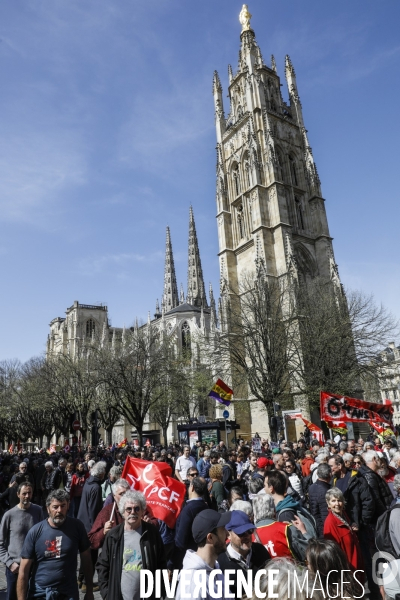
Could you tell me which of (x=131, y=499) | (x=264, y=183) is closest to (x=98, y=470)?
(x=131, y=499)

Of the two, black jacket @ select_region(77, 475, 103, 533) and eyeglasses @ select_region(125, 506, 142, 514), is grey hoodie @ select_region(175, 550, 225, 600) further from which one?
black jacket @ select_region(77, 475, 103, 533)

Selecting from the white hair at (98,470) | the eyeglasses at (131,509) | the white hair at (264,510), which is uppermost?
the white hair at (98,470)

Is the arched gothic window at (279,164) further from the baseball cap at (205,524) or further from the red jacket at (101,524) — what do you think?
the baseball cap at (205,524)

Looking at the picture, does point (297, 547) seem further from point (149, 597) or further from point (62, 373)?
point (62, 373)

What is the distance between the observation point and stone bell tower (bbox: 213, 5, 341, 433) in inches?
1255

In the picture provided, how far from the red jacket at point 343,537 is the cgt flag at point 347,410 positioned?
30.2ft

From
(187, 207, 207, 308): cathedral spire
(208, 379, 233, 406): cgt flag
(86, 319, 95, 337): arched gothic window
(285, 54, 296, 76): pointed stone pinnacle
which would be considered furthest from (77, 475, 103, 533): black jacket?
(86, 319, 95, 337): arched gothic window

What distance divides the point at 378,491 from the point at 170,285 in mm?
88955

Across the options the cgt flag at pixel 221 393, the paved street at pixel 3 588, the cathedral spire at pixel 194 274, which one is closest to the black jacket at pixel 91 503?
the paved street at pixel 3 588

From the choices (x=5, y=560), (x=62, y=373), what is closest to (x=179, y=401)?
(x=62, y=373)

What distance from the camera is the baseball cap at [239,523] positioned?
9.93ft

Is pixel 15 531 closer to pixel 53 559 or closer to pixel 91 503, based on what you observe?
pixel 53 559

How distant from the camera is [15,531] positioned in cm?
485

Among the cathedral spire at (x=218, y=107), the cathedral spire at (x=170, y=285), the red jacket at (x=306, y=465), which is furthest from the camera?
the cathedral spire at (x=170, y=285)
